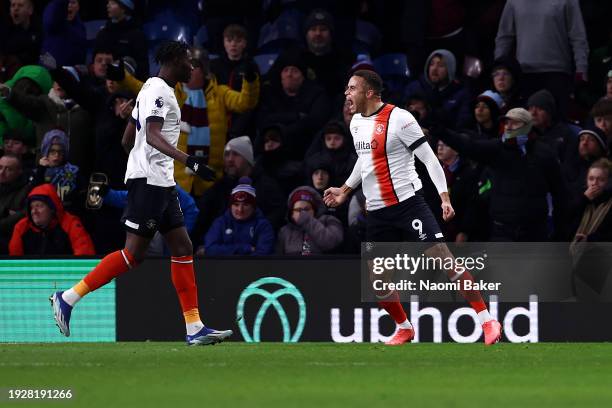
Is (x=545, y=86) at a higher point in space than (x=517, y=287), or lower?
higher

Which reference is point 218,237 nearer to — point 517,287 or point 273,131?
point 273,131

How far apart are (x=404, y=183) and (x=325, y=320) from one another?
269 cm

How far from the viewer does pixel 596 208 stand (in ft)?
47.2

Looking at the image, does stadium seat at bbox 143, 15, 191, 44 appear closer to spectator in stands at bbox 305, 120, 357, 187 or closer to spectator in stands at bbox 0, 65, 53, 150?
spectator in stands at bbox 0, 65, 53, 150

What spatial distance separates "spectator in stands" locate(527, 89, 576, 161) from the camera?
51.6ft

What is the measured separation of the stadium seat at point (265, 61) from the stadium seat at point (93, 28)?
2.63m

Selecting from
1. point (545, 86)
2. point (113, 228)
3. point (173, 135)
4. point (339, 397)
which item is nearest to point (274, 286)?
point (113, 228)

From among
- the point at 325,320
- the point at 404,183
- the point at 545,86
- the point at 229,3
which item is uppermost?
the point at 229,3

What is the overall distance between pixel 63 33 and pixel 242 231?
15.9 feet

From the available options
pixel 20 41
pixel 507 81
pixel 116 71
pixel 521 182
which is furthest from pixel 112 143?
pixel 521 182

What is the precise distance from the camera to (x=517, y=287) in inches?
562

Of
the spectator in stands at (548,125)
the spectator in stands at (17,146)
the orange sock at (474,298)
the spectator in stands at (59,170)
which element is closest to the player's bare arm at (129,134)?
the orange sock at (474,298)

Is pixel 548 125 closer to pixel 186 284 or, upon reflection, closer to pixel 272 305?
pixel 272 305

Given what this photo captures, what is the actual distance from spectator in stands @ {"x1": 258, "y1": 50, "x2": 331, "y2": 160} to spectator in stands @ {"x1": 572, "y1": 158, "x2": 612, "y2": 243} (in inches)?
140
